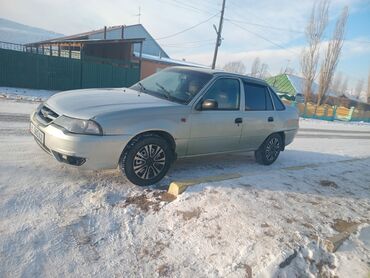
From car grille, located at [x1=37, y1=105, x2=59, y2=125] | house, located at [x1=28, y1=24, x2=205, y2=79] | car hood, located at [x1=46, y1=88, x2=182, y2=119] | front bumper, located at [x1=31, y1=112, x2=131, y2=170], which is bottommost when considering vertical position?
front bumper, located at [x1=31, y1=112, x2=131, y2=170]

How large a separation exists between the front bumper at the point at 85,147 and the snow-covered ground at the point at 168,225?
0.39 m

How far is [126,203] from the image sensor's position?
3.72 m

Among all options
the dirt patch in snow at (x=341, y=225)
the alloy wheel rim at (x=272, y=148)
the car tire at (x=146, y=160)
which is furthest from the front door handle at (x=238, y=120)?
the dirt patch in snow at (x=341, y=225)

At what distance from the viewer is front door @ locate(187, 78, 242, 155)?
181 inches

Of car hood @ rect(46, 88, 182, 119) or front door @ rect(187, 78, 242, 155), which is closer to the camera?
car hood @ rect(46, 88, 182, 119)

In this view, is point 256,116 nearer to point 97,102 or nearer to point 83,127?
point 97,102

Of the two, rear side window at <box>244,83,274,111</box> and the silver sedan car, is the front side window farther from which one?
rear side window at <box>244,83,274,111</box>

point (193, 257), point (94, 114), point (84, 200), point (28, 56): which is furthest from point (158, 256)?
point (28, 56)

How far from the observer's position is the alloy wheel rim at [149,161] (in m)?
4.09

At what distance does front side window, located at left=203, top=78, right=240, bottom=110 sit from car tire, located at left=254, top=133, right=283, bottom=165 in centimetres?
127

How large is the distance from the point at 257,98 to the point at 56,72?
14.5 m

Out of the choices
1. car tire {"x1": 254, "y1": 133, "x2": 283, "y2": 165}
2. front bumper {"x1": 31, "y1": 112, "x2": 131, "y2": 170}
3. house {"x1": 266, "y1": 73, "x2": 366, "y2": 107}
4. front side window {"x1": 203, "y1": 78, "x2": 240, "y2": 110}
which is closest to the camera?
front bumper {"x1": 31, "y1": 112, "x2": 131, "y2": 170}

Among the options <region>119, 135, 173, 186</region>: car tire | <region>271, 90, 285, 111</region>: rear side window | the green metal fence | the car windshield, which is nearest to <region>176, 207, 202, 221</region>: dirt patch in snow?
<region>119, 135, 173, 186</region>: car tire

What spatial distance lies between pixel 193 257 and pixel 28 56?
1619 cm
